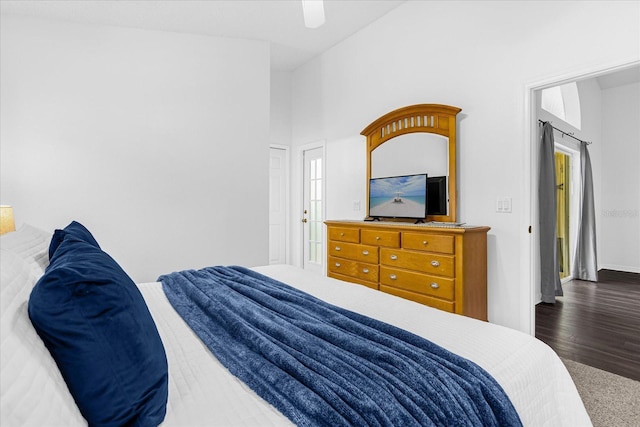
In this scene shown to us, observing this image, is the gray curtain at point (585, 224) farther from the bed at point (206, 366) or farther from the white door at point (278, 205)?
the bed at point (206, 366)

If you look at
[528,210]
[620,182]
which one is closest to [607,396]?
[528,210]

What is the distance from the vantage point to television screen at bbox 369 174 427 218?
338cm

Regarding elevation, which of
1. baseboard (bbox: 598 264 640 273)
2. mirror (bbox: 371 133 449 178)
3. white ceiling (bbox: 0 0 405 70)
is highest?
white ceiling (bbox: 0 0 405 70)

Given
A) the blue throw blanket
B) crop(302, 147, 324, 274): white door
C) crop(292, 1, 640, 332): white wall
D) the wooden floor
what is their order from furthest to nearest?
crop(302, 147, 324, 274): white door, the wooden floor, crop(292, 1, 640, 332): white wall, the blue throw blanket

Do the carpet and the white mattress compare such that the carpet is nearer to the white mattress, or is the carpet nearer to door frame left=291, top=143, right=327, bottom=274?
the white mattress

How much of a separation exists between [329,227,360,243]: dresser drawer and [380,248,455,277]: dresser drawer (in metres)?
0.37

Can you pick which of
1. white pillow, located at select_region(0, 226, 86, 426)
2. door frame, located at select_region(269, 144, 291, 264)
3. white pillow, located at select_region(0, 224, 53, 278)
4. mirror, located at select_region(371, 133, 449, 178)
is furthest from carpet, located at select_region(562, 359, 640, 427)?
door frame, located at select_region(269, 144, 291, 264)

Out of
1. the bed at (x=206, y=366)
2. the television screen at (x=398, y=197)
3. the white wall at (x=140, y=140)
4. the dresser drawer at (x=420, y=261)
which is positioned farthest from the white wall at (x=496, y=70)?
the white wall at (x=140, y=140)

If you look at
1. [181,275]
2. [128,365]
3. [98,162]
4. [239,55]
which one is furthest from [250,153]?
[128,365]

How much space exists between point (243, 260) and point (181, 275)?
2226 millimetres

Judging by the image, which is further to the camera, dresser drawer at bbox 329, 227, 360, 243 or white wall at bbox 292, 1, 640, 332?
dresser drawer at bbox 329, 227, 360, 243

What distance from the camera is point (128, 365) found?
0.77m

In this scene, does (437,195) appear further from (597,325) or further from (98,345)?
(98,345)

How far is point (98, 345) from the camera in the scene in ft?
2.41
